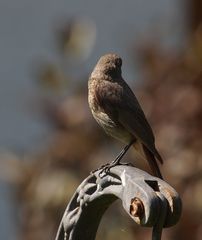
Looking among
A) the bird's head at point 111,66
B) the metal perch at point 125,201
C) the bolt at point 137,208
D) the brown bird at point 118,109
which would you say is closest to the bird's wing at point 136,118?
the brown bird at point 118,109

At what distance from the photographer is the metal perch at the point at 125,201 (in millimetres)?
2615

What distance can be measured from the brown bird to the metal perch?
2.17ft

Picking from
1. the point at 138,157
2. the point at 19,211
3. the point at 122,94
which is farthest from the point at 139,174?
the point at 19,211

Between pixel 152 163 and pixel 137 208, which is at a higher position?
pixel 137 208

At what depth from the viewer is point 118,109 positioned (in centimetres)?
403

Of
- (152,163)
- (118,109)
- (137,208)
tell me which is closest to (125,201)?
(137,208)

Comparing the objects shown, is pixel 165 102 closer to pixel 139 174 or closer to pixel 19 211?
pixel 19 211

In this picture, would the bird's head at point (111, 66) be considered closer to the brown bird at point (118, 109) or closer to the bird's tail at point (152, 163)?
the brown bird at point (118, 109)

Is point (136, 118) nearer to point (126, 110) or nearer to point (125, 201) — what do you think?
point (126, 110)

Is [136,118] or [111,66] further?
[111,66]

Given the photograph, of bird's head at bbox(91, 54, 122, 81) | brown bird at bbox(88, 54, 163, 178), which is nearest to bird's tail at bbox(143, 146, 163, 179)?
brown bird at bbox(88, 54, 163, 178)

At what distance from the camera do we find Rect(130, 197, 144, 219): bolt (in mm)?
2682

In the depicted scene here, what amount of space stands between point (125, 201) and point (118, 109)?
1.29m

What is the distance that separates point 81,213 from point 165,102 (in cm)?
289
